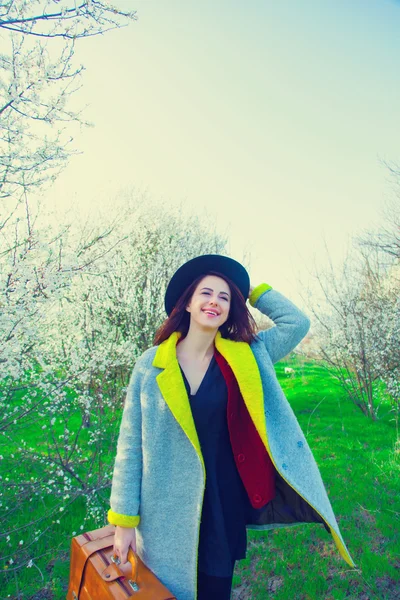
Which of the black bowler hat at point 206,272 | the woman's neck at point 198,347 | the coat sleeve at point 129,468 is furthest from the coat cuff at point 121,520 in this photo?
the black bowler hat at point 206,272

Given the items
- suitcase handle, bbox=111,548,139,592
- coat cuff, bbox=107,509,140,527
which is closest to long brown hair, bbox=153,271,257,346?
coat cuff, bbox=107,509,140,527

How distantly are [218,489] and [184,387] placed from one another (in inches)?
19.2

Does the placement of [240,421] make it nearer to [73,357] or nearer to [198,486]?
[198,486]

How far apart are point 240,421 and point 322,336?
615cm

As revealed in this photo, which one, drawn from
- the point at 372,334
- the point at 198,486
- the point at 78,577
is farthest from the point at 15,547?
the point at 372,334

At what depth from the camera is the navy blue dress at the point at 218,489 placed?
1708 mm

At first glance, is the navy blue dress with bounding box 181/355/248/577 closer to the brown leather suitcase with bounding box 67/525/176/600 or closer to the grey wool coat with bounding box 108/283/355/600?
the grey wool coat with bounding box 108/283/355/600

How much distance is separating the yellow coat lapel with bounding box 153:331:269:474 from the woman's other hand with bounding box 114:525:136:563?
449mm

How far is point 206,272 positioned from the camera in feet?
6.67

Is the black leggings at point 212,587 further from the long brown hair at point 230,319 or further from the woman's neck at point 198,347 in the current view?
the long brown hair at point 230,319

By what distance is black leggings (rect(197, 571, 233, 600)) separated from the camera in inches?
68.1

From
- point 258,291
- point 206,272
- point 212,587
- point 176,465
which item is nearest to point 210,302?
point 206,272

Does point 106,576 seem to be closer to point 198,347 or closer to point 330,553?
point 198,347

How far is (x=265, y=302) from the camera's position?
205cm
